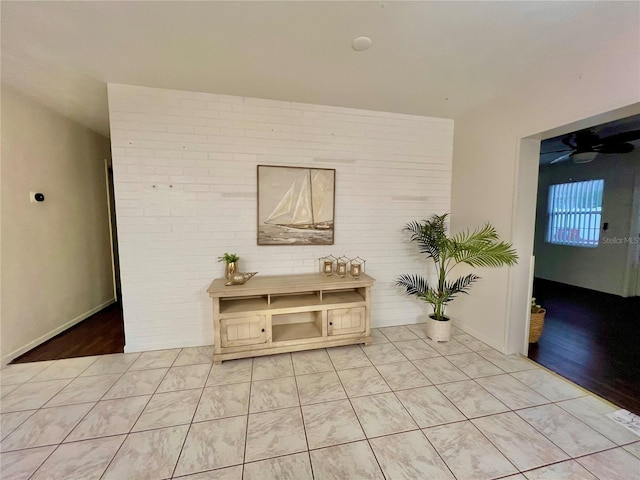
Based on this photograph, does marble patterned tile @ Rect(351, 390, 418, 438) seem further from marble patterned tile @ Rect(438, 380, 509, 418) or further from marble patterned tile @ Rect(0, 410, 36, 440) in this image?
marble patterned tile @ Rect(0, 410, 36, 440)

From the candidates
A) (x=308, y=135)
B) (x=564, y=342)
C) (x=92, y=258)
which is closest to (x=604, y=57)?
(x=308, y=135)

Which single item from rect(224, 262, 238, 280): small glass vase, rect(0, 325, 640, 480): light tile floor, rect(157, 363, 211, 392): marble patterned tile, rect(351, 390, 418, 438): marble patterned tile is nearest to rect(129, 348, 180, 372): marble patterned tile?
rect(0, 325, 640, 480): light tile floor

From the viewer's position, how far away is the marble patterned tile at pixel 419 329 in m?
3.07

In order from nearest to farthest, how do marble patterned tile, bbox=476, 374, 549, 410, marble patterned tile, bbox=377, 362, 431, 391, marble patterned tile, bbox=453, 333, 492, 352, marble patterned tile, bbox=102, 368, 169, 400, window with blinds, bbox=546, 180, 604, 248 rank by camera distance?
marble patterned tile, bbox=476, 374, 549, 410 < marble patterned tile, bbox=102, 368, 169, 400 < marble patterned tile, bbox=377, 362, 431, 391 < marble patterned tile, bbox=453, 333, 492, 352 < window with blinds, bbox=546, 180, 604, 248

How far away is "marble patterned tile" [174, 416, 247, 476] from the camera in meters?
1.43

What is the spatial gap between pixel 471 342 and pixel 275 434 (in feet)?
7.81

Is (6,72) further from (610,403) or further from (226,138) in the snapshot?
(610,403)

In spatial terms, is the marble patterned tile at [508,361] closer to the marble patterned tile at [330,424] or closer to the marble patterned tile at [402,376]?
the marble patterned tile at [402,376]

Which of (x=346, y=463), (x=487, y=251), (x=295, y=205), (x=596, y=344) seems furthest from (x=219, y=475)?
(x=596, y=344)

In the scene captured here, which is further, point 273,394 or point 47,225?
point 47,225

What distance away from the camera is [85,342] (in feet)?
9.40

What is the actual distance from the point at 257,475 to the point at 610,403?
Answer: 2.59 m

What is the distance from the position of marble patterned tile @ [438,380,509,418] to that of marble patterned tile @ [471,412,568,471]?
0.05m

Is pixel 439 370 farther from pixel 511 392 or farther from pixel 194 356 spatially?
pixel 194 356
